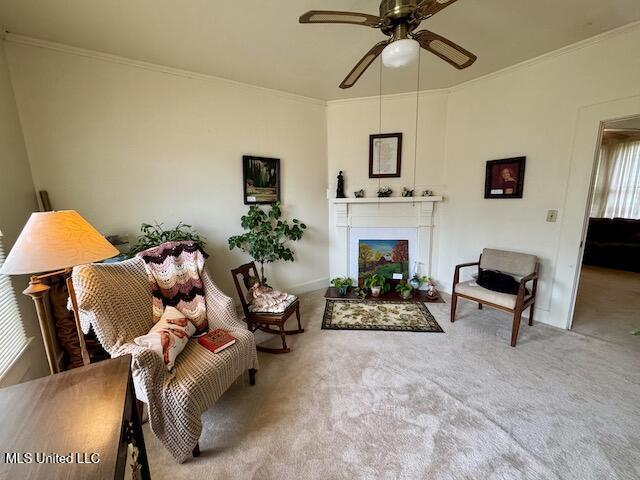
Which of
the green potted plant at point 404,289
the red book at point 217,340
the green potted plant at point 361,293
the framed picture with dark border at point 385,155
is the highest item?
the framed picture with dark border at point 385,155

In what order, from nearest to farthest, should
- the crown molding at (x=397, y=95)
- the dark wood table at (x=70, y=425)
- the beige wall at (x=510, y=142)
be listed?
the dark wood table at (x=70, y=425)
the beige wall at (x=510, y=142)
the crown molding at (x=397, y=95)

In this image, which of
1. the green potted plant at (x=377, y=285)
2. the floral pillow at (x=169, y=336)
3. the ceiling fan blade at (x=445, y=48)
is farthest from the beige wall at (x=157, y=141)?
the ceiling fan blade at (x=445, y=48)

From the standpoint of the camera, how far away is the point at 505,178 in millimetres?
2865

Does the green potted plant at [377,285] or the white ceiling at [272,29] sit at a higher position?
the white ceiling at [272,29]

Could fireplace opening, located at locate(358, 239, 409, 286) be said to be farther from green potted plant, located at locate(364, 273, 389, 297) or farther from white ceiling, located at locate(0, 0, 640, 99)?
white ceiling, located at locate(0, 0, 640, 99)

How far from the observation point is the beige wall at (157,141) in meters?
2.11

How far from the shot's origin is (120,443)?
725mm

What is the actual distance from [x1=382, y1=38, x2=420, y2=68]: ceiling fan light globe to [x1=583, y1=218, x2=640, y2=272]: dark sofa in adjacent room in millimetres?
5454

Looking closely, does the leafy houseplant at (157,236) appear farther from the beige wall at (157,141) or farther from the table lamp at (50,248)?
the table lamp at (50,248)

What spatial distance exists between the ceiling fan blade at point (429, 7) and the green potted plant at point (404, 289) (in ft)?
8.99

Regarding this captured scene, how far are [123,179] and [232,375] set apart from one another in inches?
80.3

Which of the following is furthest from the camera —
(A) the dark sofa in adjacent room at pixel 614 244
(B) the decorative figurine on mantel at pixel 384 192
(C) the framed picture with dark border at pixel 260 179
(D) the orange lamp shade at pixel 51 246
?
(A) the dark sofa in adjacent room at pixel 614 244

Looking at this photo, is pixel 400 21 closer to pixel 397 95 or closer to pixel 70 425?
pixel 397 95

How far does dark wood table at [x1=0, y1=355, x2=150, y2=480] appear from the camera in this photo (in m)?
0.63
